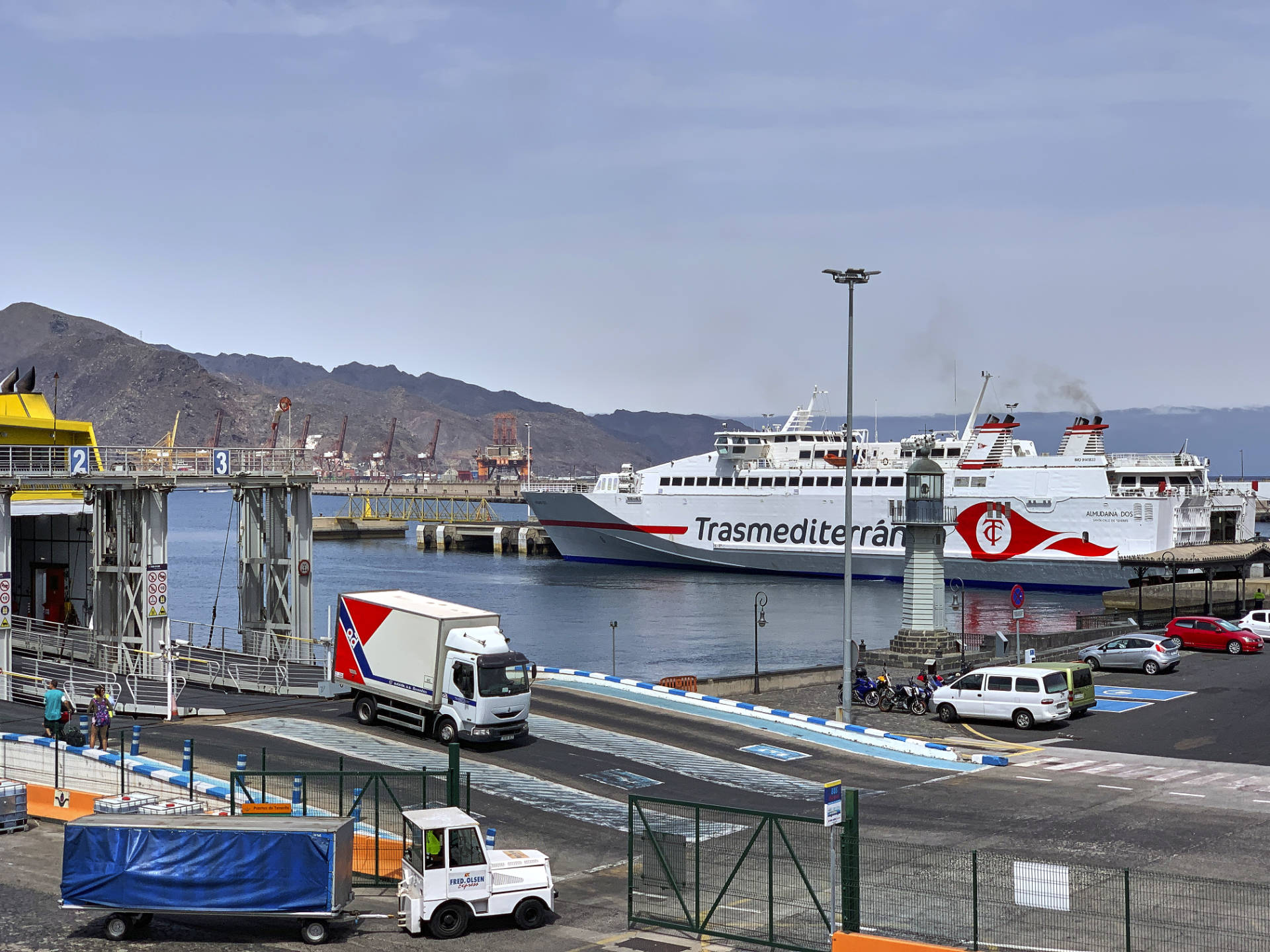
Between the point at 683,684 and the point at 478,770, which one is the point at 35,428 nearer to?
the point at 683,684

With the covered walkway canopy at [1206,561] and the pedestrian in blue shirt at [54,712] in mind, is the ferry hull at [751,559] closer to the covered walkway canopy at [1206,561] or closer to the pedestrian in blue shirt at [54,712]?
the covered walkway canopy at [1206,561]

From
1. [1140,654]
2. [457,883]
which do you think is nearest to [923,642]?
[1140,654]

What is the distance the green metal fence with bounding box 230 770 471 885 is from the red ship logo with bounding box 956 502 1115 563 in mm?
65817

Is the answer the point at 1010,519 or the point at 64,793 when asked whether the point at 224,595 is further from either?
the point at 64,793

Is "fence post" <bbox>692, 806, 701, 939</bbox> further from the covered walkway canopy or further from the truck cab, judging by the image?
the covered walkway canopy

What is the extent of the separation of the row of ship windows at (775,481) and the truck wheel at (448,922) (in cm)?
6839

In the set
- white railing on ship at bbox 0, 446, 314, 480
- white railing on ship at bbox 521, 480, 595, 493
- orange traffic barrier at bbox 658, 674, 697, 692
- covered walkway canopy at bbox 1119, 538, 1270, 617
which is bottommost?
orange traffic barrier at bbox 658, 674, 697, 692

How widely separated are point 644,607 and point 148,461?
149 feet

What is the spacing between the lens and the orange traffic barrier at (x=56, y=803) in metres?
18.7

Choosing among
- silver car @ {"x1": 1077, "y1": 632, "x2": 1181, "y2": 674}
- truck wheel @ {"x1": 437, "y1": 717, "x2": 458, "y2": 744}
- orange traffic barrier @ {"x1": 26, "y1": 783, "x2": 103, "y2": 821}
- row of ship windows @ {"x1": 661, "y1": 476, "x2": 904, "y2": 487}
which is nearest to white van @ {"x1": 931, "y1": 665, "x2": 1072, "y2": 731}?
silver car @ {"x1": 1077, "y1": 632, "x2": 1181, "y2": 674}

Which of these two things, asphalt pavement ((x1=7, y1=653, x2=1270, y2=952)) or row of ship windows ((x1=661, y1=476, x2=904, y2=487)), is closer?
asphalt pavement ((x1=7, y1=653, x2=1270, y2=952))

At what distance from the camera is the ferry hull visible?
255ft

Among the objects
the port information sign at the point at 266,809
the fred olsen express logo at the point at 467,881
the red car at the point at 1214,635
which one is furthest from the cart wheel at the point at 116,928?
the red car at the point at 1214,635

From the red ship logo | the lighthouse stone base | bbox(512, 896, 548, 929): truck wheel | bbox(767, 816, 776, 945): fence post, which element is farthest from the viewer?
the red ship logo
